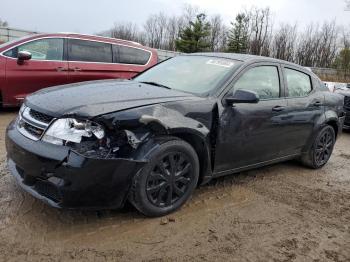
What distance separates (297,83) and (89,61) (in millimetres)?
4818

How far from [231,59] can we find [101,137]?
2.04 metres

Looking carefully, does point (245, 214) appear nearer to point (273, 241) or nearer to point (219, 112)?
point (273, 241)

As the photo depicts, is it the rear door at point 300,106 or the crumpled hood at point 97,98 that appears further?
the rear door at point 300,106

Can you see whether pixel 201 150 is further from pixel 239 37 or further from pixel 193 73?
pixel 239 37

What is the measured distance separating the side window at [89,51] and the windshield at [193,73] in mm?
3816

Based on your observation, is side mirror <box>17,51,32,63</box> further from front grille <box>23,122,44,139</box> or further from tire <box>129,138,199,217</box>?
tire <box>129,138,199,217</box>

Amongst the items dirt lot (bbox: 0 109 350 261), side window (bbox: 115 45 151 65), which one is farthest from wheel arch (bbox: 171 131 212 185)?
side window (bbox: 115 45 151 65)

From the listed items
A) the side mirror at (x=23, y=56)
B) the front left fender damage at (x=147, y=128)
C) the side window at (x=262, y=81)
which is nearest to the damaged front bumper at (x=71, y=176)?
the front left fender damage at (x=147, y=128)

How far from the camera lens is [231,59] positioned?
180 inches

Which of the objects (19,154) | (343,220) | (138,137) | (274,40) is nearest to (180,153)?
(138,137)

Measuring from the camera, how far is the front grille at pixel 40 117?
10.8ft

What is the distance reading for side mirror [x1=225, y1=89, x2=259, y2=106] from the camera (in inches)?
157

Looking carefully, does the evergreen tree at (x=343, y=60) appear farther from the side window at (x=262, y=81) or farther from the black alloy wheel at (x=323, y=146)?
the side window at (x=262, y=81)

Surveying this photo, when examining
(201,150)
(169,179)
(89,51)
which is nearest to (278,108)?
(201,150)
